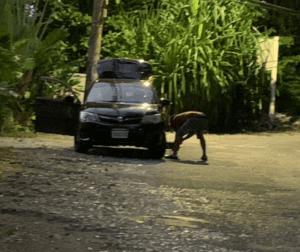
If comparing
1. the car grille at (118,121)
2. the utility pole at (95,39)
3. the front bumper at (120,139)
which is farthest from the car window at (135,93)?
the utility pole at (95,39)

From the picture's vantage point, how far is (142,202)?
29.3 ft

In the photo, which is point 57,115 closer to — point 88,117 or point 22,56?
point 88,117

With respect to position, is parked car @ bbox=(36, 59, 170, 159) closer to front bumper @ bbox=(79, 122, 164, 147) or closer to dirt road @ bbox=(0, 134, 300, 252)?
front bumper @ bbox=(79, 122, 164, 147)

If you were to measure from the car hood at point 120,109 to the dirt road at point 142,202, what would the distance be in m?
0.95

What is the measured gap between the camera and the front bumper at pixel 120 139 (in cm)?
1407

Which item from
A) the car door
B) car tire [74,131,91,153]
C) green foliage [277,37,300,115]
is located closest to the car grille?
car tire [74,131,91,153]

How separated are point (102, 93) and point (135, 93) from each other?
0.74 m

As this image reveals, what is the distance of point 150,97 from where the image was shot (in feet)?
50.0

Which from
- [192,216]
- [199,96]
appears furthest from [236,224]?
[199,96]

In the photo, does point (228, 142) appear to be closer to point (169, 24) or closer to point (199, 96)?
point (199, 96)

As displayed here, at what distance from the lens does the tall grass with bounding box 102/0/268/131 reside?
2302 cm

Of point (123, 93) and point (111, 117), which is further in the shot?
point (123, 93)

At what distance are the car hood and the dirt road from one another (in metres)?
0.95

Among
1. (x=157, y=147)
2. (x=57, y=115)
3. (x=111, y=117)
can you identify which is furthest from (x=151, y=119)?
(x=57, y=115)
